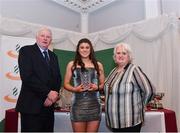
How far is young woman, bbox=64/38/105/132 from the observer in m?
1.88

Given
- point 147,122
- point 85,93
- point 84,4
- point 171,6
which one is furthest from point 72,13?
point 85,93

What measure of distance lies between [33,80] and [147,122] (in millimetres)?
1370

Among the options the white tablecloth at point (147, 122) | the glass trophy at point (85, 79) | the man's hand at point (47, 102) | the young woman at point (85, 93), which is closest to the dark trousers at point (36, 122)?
the man's hand at point (47, 102)

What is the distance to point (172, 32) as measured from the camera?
3.44m

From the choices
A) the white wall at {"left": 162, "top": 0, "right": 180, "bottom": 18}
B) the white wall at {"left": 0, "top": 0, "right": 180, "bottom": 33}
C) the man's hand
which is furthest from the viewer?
the white wall at {"left": 0, "top": 0, "right": 180, "bottom": 33}

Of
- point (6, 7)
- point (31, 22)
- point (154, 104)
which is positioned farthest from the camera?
A: point (31, 22)

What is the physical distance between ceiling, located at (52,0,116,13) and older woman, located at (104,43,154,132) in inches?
125

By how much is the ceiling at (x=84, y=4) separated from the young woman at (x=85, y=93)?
9.63ft

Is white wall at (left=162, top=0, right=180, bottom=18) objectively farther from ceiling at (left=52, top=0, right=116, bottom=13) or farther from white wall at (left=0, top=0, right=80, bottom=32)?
white wall at (left=0, top=0, right=80, bottom=32)

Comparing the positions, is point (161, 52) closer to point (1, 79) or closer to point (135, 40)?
point (135, 40)

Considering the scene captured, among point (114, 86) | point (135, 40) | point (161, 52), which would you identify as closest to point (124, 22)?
point (135, 40)

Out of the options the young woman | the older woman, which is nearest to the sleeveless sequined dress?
the young woman

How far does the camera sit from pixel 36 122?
5.94ft

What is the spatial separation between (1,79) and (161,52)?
8.47 feet
